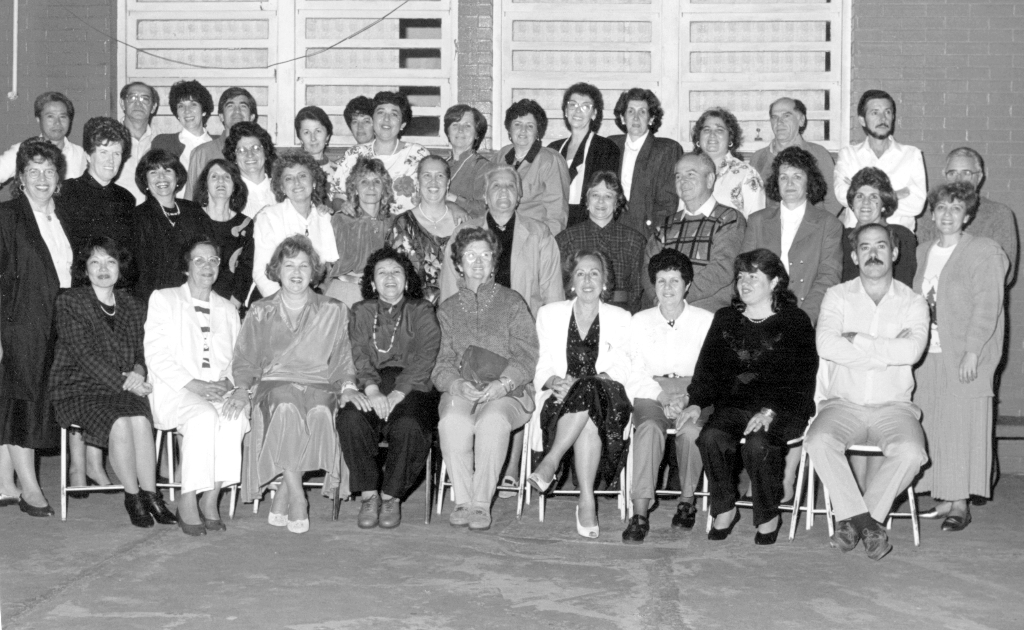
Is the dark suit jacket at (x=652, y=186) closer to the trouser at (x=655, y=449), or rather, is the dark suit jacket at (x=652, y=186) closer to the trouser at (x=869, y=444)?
the trouser at (x=655, y=449)

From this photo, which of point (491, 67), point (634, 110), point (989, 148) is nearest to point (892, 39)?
point (989, 148)

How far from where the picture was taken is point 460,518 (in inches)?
232

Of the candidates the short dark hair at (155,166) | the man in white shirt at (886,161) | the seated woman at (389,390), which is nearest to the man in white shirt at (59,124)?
the short dark hair at (155,166)

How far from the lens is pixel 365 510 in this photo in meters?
5.89

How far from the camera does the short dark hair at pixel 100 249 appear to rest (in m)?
6.12

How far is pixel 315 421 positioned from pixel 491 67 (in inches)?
149

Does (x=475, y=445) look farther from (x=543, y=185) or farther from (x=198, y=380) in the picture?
(x=543, y=185)

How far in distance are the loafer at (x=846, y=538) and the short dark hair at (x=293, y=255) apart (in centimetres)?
280

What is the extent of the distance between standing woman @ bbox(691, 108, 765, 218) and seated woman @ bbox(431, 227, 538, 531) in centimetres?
158

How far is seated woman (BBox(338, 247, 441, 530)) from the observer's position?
591 cm

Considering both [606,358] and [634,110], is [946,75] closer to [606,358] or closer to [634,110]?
[634,110]

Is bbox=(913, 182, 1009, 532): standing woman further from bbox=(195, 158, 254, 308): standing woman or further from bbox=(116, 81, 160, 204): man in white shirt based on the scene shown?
bbox=(116, 81, 160, 204): man in white shirt

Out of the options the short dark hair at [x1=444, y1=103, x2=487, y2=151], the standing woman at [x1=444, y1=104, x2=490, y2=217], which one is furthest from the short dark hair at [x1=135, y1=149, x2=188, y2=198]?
the short dark hair at [x1=444, y1=103, x2=487, y2=151]

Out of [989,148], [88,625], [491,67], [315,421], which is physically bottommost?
[88,625]
